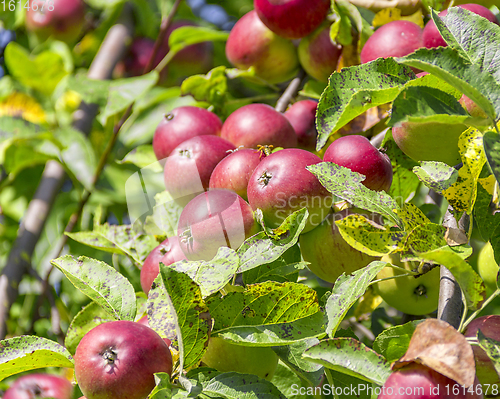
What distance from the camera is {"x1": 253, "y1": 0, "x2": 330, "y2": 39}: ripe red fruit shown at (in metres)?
1.20

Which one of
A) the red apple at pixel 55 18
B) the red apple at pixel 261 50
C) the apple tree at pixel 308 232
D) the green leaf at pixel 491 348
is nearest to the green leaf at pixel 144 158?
the apple tree at pixel 308 232

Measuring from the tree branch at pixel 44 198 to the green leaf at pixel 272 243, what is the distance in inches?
40.9

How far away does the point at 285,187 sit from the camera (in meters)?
0.85

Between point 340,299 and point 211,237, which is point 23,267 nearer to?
point 211,237

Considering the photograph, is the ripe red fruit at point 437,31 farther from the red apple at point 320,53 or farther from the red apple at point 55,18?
the red apple at point 55,18

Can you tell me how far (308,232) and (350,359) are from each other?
1.20 ft

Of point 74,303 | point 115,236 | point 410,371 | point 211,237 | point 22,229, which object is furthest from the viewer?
point 74,303

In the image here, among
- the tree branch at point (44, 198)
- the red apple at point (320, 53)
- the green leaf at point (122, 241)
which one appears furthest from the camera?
the tree branch at point (44, 198)

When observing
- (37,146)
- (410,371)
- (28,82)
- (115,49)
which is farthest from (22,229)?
(410,371)

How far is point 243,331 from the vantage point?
76 cm

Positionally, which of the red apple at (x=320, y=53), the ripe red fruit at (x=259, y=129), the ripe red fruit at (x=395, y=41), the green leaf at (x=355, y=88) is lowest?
the ripe red fruit at (x=259, y=129)

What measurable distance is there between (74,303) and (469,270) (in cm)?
161

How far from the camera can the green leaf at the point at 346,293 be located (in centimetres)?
68

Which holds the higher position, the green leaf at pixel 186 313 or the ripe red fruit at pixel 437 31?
the ripe red fruit at pixel 437 31
